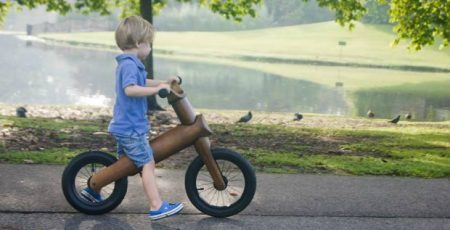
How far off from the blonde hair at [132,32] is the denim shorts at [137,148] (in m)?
0.74

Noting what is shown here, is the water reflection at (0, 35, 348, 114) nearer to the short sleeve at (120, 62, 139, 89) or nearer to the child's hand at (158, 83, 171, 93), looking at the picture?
the short sleeve at (120, 62, 139, 89)

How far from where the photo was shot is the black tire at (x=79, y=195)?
15.3 feet

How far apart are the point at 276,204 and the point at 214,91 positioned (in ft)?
77.5

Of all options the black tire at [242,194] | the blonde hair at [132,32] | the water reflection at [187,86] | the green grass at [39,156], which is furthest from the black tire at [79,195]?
the water reflection at [187,86]

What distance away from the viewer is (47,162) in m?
6.64

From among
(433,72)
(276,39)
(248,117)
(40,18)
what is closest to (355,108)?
(248,117)

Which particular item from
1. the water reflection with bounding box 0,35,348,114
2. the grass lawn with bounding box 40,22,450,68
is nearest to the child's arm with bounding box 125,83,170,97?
the water reflection with bounding box 0,35,348,114

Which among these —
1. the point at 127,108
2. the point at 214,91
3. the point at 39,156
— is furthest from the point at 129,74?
the point at 214,91

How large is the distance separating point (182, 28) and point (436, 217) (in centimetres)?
9630

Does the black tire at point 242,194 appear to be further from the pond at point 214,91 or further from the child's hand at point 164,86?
the pond at point 214,91

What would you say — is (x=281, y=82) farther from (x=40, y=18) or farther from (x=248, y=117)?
(x=40, y=18)

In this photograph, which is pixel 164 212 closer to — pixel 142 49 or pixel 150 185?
pixel 150 185

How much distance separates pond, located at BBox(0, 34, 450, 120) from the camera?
2332cm

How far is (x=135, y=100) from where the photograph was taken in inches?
175
